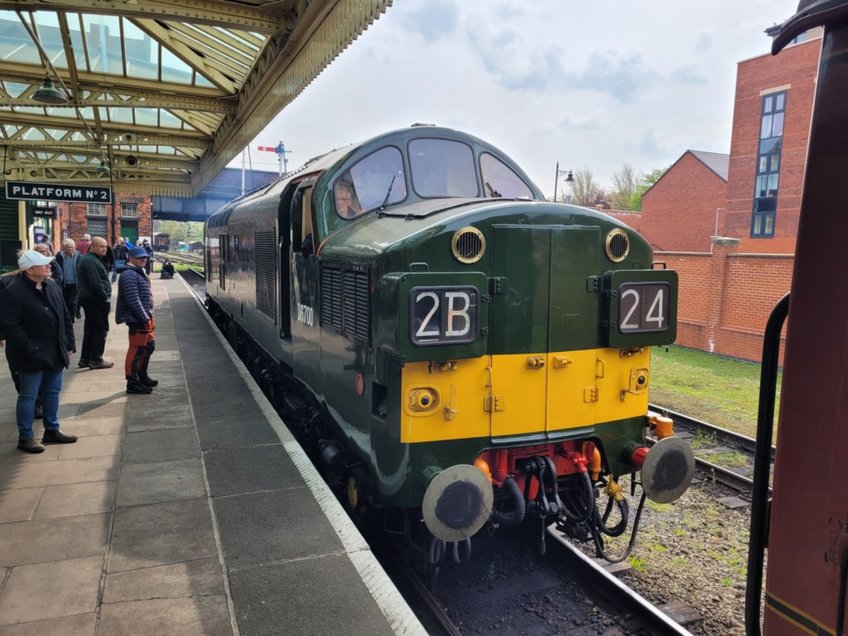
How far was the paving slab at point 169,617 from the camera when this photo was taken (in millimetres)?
3281

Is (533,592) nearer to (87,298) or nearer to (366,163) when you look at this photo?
(366,163)

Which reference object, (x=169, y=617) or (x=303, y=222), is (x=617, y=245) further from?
(x=169, y=617)

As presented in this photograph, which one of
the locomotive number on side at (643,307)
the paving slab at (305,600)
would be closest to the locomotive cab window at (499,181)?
the locomotive number on side at (643,307)

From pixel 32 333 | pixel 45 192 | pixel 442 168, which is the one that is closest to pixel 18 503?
pixel 32 333

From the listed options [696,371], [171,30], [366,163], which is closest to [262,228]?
[366,163]

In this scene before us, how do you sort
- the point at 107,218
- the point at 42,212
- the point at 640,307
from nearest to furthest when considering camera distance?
1. the point at 640,307
2. the point at 42,212
3. the point at 107,218

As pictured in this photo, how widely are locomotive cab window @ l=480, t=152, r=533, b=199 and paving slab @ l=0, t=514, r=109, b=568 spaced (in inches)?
157

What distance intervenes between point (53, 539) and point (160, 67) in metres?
8.56

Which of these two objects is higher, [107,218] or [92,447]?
[107,218]

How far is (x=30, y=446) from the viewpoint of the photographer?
5.84 meters

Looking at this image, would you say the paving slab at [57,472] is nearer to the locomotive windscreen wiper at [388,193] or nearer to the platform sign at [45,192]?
the locomotive windscreen wiper at [388,193]

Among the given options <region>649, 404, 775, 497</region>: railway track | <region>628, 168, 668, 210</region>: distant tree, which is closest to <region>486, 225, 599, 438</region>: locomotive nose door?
<region>649, 404, 775, 497</region>: railway track

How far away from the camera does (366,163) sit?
17.9ft

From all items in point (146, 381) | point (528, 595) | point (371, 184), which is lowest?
point (528, 595)
